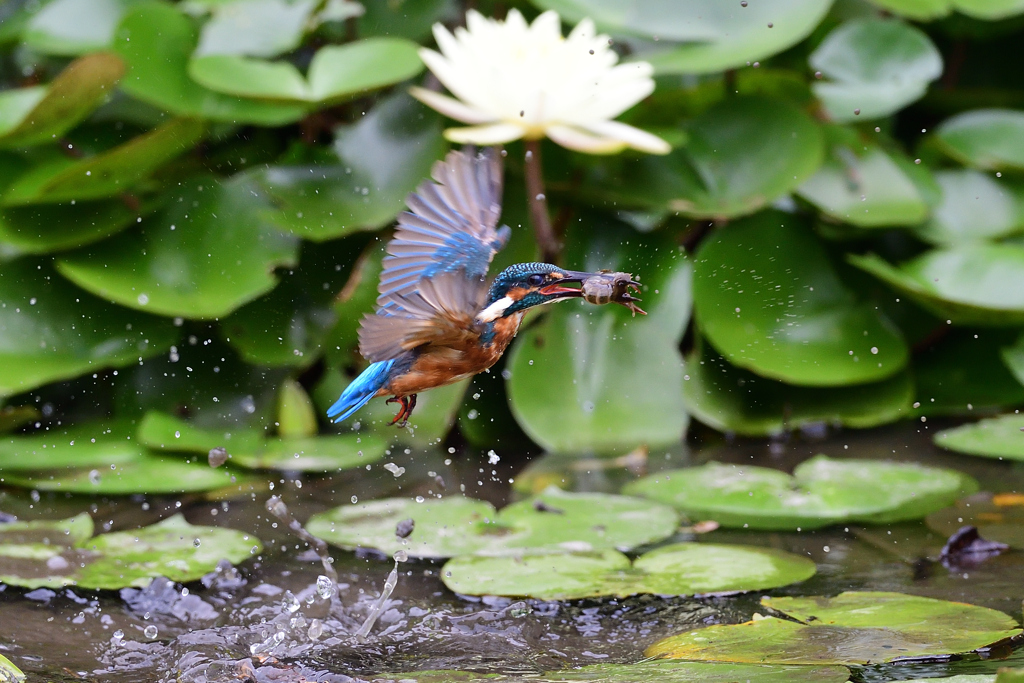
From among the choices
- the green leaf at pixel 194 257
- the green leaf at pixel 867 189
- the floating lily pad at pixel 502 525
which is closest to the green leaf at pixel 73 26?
the green leaf at pixel 194 257

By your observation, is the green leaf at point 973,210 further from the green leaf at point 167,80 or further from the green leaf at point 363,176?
the green leaf at point 167,80

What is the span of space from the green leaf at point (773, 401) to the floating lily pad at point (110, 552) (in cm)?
150

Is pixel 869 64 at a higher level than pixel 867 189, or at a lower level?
higher

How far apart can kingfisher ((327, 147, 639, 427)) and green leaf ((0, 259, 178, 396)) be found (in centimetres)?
183

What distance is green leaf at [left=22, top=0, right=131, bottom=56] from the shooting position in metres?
3.24

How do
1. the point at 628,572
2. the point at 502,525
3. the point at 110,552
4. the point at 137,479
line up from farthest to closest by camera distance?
the point at 137,479 → the point at 502,525 → the point at 110,552 → the point at 628,572

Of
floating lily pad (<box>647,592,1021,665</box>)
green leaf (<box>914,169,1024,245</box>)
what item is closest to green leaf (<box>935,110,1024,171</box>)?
green leaf (<box>914,169,1024,245</box>)

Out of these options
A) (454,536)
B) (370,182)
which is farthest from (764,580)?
(370,182)

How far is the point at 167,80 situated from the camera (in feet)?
10.3

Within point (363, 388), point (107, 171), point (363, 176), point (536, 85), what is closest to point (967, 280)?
point (536, 85)

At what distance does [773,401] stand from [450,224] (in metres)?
2.04

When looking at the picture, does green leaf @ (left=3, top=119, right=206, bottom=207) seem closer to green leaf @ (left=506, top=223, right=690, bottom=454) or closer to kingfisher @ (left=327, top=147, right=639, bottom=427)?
green leaf @ (left=506, top=223, right=690, bottom=454)

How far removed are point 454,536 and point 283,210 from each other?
4.24 ft

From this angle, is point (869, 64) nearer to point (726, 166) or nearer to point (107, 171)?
point (726, 166)
